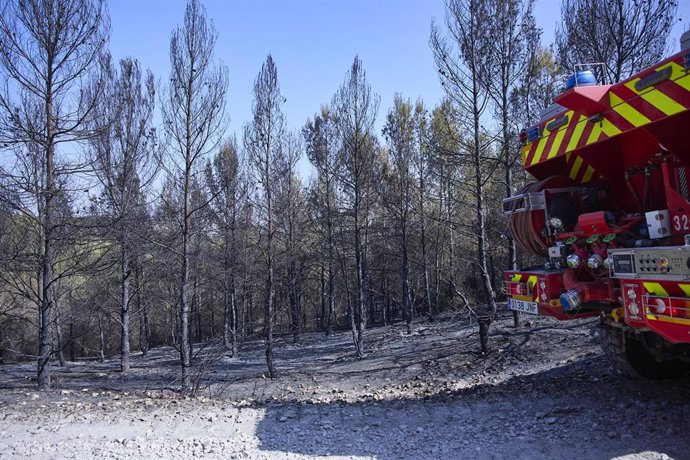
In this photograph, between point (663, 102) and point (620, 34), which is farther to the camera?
point (620, 34)

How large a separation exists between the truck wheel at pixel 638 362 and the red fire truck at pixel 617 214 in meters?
0.01

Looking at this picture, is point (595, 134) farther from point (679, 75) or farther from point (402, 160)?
point (402, 160)

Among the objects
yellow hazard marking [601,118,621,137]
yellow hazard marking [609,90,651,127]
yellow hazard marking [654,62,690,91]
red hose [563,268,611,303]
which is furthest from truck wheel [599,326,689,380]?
yellow hazard marking [654,62,690,91]

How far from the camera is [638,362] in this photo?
5.02 metres

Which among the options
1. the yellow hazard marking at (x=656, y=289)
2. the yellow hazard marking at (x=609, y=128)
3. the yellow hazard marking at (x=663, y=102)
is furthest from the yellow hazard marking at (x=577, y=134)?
the yellow hazard marking at (x=656, y=289)

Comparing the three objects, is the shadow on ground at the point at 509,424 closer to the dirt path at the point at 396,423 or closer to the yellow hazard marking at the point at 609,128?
the dirt path at the point at 396,423

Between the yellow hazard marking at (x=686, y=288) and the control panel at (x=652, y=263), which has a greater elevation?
the control panel at (x=652, y=263)

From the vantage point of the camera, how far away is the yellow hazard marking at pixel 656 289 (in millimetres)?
3143

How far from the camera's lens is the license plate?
4578 mm

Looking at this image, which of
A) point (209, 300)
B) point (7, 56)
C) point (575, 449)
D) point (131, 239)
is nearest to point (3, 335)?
point (209, 300)

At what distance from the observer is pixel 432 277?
106 feet

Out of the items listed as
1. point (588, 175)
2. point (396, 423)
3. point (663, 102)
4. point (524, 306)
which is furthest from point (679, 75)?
point (396, 423)

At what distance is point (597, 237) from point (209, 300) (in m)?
31.7

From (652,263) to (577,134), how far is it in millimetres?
1519
